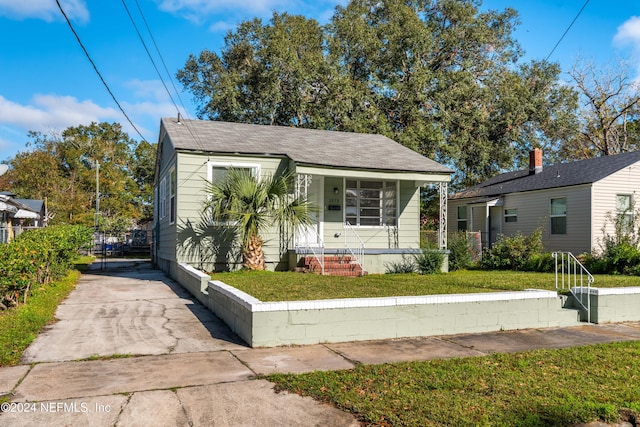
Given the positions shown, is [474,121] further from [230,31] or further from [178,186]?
[178,186]

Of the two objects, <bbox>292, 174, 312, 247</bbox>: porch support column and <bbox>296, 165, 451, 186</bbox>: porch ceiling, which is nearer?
<bbox>296, 165, 451, 186</bbox>: porch ceiling

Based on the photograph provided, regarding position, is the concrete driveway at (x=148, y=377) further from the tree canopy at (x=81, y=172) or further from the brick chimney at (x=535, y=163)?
the tree canopy at (x=81, y=172)

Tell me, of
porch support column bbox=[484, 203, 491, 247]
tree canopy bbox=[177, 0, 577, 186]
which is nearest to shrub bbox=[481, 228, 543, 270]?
porch support column bbox=[484, 203, 491, 247]

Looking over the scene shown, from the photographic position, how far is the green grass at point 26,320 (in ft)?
19.8

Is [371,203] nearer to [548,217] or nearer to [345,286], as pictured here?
[345,286]

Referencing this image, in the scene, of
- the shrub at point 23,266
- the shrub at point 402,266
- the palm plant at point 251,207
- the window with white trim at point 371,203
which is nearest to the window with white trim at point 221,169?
the palm plant at point 251,207

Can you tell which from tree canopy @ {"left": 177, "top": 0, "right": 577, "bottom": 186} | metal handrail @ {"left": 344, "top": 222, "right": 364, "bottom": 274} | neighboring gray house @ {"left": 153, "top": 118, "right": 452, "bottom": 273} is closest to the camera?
neighboring gray house @ {"left": 153, "top": 118, "right": 452, "bottom": 273}

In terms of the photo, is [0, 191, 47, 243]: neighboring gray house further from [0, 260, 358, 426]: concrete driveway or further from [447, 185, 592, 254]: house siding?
[447, 185, 592, 254]: house siding

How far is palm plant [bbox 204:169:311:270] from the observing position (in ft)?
41.9

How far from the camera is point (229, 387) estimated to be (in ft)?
16.3

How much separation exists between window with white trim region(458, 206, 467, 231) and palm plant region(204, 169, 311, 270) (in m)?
13.4

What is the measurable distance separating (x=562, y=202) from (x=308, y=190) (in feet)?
34.9

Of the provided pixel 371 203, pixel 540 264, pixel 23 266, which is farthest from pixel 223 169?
pixel 540 264

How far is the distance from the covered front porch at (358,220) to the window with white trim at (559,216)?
19.7 ft
